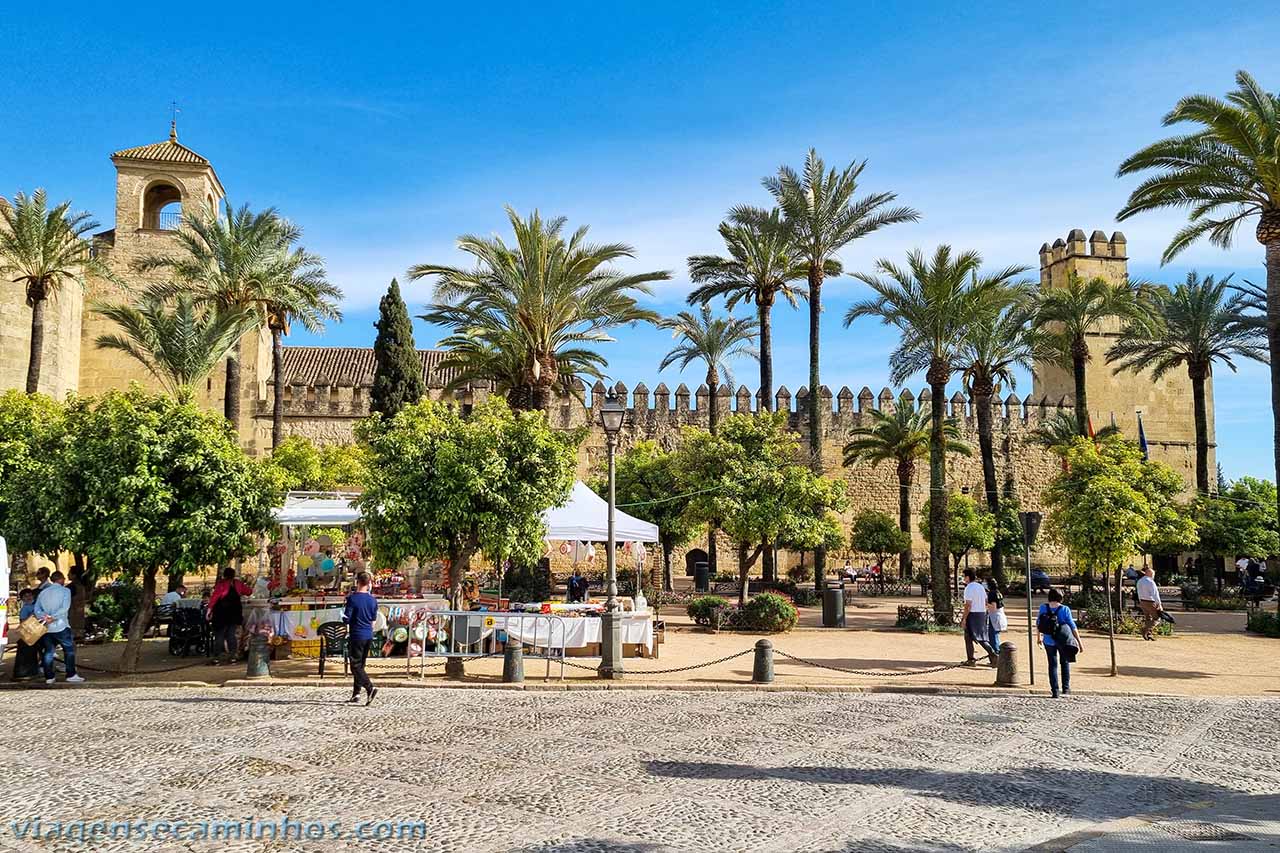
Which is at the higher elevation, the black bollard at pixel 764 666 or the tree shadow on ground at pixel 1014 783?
the black bollard at pixel 764 666

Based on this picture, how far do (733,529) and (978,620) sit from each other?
805 cm

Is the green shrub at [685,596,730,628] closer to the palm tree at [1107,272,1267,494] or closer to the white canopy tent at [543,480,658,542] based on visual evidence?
the white canopy tent at [543,480,658,542]

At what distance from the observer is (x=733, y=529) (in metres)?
20.6

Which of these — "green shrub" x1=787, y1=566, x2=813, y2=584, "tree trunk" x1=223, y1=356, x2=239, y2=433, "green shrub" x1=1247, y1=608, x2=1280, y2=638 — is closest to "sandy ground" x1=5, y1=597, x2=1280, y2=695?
"green shrub" x1=1247, y1=608, x2=1280, y2=638

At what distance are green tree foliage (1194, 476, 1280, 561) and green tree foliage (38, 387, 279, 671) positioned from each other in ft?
73.9

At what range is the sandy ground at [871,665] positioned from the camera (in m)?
11.5

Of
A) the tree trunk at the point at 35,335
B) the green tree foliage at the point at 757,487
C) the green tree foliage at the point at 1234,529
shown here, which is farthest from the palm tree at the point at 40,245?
the green tree foliage at the point at 1234,529

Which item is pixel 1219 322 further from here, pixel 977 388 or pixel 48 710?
pixel 48 710

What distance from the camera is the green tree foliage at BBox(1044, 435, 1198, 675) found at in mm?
16422

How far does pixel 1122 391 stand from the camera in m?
41.2

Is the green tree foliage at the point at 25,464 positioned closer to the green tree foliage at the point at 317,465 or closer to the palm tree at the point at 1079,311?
the green tree foliage at the point at 317,465

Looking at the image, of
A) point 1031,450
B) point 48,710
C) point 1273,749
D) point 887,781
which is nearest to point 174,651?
point 48,710

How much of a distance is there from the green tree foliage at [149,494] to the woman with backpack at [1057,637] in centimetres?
977

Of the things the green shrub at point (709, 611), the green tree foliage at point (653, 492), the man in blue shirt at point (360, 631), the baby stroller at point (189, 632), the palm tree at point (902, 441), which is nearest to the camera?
the man in blue shirt at point (360, 631)
